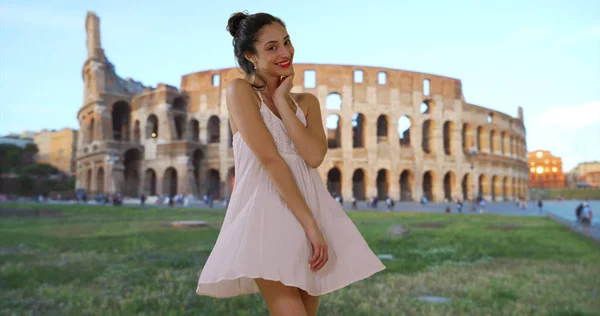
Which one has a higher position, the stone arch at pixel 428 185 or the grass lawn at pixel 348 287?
the stone arch at pixel 428 185

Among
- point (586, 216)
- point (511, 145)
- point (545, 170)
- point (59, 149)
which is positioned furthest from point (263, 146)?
point (545, 170)

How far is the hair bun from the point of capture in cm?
179

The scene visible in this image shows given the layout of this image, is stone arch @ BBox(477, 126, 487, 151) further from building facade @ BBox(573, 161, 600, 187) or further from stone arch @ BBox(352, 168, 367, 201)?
building facade @ BBox(573, 161, 600, 187)

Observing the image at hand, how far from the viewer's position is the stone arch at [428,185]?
1355 inches

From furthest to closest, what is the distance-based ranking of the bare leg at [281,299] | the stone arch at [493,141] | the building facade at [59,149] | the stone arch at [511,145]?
the building facade at [59,149] → the stone arch at [511,145] → the stone arch at [493,141] → the bare leg at [281,299]

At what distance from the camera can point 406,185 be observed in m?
35.6

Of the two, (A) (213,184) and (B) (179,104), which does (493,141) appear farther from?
(B) (179,104)

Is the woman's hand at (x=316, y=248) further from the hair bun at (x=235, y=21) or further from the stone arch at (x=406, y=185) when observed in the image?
the stone arch at (x=406, y=185)

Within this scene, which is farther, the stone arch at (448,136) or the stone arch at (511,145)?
the stone arch at (511,145)

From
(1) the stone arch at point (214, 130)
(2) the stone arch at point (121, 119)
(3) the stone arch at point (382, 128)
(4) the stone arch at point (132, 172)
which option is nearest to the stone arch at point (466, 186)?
(3) the stone arch at point (382, 128)

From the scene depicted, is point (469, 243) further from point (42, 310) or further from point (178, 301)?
point (42, 310)

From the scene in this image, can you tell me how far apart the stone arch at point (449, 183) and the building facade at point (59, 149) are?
48.6 meters

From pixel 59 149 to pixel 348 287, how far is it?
6663 centimetres

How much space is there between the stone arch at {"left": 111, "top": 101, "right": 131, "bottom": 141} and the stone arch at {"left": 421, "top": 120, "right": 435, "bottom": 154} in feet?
85.8
